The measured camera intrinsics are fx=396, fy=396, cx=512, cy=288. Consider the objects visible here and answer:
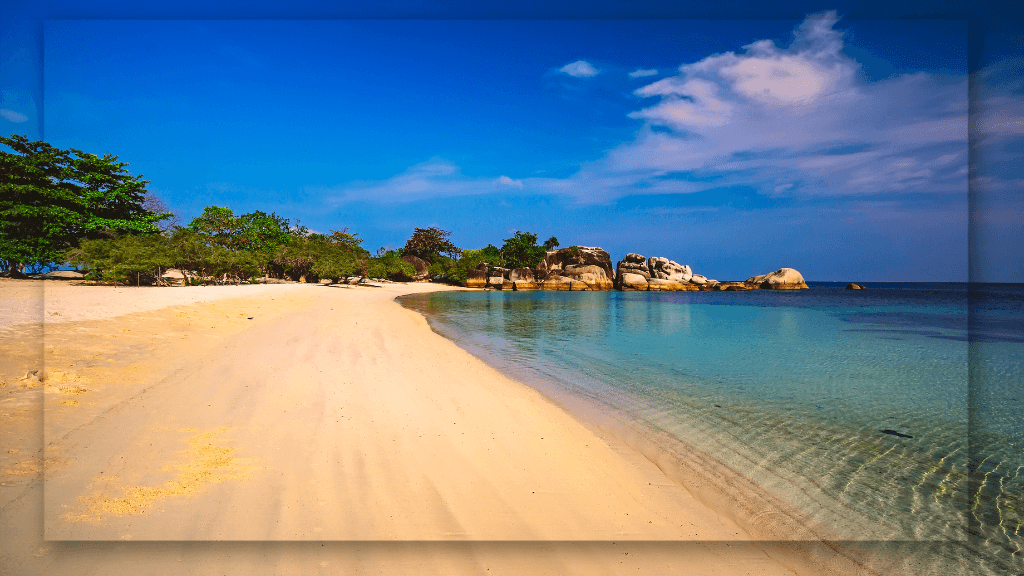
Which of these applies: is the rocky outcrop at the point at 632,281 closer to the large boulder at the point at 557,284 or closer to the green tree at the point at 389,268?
the large boulder at the point at 557,284

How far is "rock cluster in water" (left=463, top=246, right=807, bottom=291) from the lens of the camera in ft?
222

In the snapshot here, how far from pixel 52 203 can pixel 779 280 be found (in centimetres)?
9214

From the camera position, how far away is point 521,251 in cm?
7169

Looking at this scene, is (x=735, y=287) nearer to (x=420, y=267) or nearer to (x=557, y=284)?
(x=557, y=284)

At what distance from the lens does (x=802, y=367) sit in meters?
9.62

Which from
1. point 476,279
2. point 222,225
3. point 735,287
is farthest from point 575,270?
point 222,225

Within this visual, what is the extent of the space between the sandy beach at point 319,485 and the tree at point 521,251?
6582 centimetres

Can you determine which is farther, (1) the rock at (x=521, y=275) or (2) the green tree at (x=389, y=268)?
(1) the rock at (x=521, y=275)

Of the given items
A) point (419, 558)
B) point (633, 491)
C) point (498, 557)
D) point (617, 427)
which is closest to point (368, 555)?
point (419, 558)

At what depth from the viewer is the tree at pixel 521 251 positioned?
71.2 metres

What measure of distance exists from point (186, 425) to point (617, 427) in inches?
188

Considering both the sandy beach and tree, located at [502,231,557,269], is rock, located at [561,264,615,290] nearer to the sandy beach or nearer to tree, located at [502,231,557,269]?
tree, located at [502,231,557,269]

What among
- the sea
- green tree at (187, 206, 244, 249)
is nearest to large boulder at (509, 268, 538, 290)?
green tree at (187, 206, 244, 249)

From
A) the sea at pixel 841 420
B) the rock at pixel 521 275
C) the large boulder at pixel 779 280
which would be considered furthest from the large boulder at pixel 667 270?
the sea at pixel 841 420
